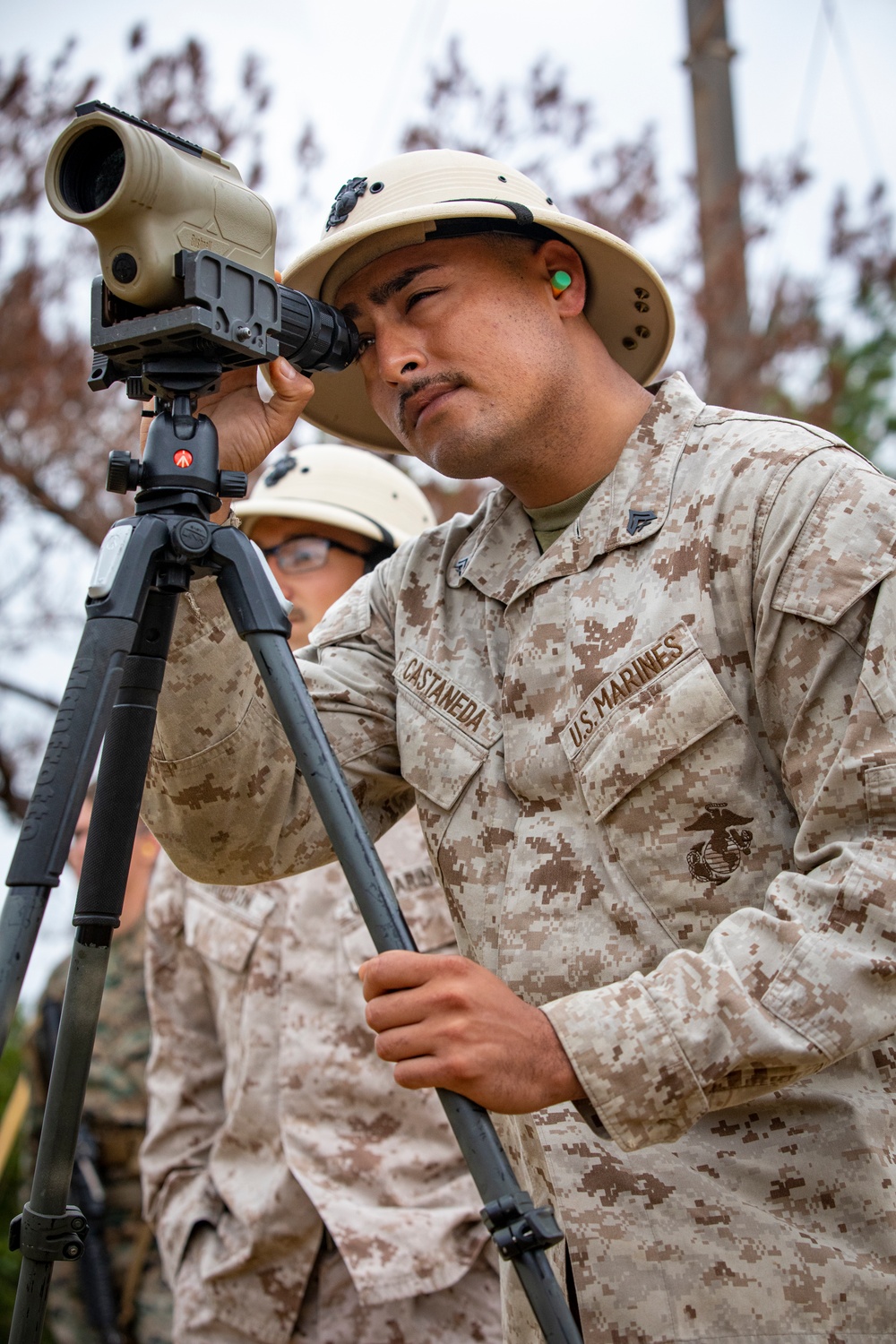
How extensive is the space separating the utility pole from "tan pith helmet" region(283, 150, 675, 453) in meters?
4.73

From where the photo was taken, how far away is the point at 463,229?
238 cm

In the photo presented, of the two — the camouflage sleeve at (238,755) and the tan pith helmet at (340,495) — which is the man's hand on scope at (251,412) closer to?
the camouflage sleeve at (238,755)

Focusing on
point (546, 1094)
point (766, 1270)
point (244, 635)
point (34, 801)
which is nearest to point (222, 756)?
point (244, 635)

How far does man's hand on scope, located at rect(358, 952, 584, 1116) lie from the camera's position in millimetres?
1517

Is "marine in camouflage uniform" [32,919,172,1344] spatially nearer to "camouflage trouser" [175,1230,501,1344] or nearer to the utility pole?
"camouflage trouser" [175,1230,501,1344]

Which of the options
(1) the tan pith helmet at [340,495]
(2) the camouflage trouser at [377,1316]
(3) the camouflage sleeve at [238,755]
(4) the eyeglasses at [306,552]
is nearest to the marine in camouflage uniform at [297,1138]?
(2) the camouflage trouser at [377,1316]

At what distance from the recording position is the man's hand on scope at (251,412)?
2152mm

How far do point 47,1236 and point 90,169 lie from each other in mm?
1444

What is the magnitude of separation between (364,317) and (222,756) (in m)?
0.86

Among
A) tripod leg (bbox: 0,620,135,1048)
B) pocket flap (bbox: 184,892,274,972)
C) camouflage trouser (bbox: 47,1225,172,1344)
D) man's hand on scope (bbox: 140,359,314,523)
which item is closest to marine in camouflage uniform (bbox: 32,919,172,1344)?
camouflage trouser (bbox: 47,1225,172,1344)

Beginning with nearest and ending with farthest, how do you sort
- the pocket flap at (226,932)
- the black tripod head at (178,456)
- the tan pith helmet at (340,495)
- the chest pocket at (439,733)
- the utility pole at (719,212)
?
the black tripod head at (178,456), the chest pocket at (439,733), the pocket flap at (226,932), the tan pith helmet at (340,495), the utility pole at (719,212)

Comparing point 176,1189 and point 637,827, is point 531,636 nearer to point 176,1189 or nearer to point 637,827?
point 637,827

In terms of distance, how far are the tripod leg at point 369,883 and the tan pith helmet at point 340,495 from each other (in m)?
2.33

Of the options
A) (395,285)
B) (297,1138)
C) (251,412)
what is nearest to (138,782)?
(251,412)
